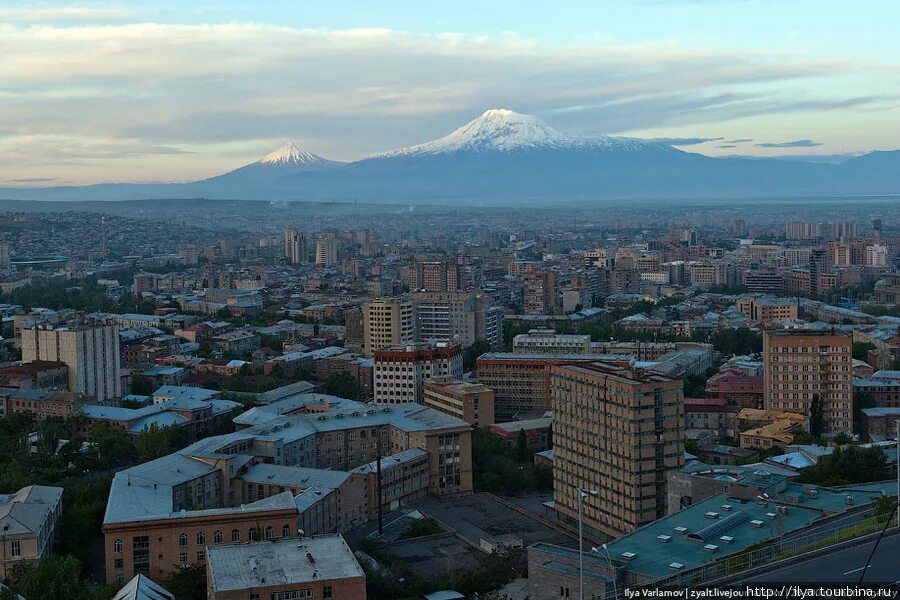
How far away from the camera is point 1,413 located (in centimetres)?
2581

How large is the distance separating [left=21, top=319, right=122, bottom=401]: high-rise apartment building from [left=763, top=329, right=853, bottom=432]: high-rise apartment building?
15.2 metres

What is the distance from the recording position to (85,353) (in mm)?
27203

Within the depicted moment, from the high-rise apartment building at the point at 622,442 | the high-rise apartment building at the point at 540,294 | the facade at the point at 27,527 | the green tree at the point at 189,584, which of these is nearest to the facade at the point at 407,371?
the high-rise apartment building at the point at 622,442

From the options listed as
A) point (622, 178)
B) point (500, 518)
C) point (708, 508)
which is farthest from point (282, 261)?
point (622, 178)

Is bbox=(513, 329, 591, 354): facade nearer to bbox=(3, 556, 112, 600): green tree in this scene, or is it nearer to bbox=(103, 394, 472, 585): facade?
bbox=(103, 394, 472, 585): facade

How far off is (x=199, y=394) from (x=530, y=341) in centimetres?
1002

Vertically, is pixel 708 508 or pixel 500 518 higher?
pixel 708 508

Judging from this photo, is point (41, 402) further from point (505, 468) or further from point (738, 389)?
point (738, 389)

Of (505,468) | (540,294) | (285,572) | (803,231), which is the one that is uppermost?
(803,231)

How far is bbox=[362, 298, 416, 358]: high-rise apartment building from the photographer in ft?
108

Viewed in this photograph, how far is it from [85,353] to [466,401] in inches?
380

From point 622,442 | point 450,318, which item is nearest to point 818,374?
point 622,442

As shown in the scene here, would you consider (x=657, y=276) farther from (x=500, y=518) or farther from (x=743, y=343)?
(x=500, y=518)

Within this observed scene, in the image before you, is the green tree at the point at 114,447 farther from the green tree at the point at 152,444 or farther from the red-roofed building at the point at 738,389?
the red-roofed building at the point at 738,389
